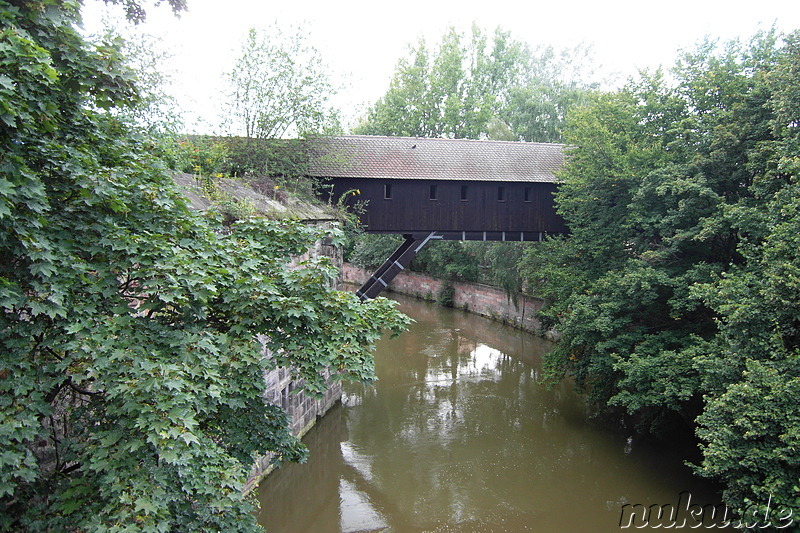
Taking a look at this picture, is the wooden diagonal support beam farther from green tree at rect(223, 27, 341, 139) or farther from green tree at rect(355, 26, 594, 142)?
green tree at rect(355, 26, 594, 142)

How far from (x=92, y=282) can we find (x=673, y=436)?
33.1 feet

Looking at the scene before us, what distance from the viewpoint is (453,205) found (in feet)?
42.2

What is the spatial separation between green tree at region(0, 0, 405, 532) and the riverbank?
12.8m

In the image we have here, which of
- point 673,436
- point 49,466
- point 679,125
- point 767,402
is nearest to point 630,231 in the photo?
point 679,125

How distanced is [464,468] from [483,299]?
12539 mm

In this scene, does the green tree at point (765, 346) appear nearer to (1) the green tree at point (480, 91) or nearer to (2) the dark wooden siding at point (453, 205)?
(2) the dark wooden siding at point (453, 205)

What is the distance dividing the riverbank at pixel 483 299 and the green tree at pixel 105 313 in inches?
502

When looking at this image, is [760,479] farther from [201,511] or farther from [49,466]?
[49,466]

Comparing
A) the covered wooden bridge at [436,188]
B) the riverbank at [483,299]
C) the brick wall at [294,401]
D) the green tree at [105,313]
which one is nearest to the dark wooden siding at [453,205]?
the covered wooden bridge at [436,188]

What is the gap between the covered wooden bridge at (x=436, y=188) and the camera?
12062mm

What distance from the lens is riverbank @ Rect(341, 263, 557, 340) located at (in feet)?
60.2

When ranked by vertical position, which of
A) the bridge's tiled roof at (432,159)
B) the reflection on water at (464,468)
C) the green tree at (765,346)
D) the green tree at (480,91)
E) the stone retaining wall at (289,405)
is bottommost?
the reflection on water at (464,468)

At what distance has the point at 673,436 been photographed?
9977 mm

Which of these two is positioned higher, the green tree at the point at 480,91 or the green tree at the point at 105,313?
the green tree at the point at 480,91
